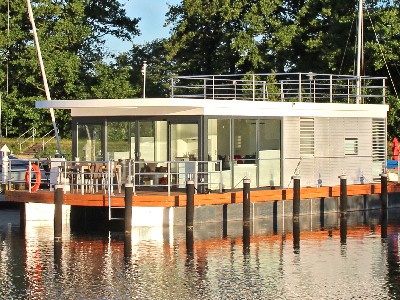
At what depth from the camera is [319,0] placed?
56.8m

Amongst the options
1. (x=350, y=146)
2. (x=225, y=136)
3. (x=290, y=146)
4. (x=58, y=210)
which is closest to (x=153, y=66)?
(x=350, y=146)

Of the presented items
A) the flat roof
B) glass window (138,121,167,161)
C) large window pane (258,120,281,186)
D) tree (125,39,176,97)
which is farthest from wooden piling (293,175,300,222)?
tree (125,39,176,97)

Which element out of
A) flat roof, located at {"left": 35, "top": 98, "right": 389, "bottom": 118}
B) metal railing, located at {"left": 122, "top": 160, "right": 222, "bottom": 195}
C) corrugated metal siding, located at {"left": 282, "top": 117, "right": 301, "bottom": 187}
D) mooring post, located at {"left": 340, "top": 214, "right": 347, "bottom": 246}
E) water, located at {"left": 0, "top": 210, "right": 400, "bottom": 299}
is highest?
flat roof, located at {"left": 35, "top": 98, "right": 389, "bottom": 118}

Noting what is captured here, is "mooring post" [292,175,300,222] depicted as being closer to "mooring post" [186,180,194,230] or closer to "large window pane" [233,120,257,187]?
"large window pane" [233,120,257,187]

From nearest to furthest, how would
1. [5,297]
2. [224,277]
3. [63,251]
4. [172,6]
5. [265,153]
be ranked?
1. [5,297]
2. [224,277]
3. [63,251]
4. [265,153]
5. [172,6]

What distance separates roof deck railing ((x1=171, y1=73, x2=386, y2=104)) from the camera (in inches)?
1374

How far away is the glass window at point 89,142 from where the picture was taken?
32.1 m

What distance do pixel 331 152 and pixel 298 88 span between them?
12.4 ft

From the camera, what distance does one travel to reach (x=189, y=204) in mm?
27984

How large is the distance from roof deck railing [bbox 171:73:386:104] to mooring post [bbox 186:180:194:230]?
6.56 m

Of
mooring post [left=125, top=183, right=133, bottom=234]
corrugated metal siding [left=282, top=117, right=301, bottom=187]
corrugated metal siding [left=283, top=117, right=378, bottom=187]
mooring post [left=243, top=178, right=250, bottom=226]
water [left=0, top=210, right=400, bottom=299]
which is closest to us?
water [left=0, top=210, right=400, bottom=299]

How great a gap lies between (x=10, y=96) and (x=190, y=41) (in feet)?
35.0

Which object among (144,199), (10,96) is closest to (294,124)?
(144,199)

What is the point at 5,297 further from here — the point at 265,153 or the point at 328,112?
the point at 328,112
